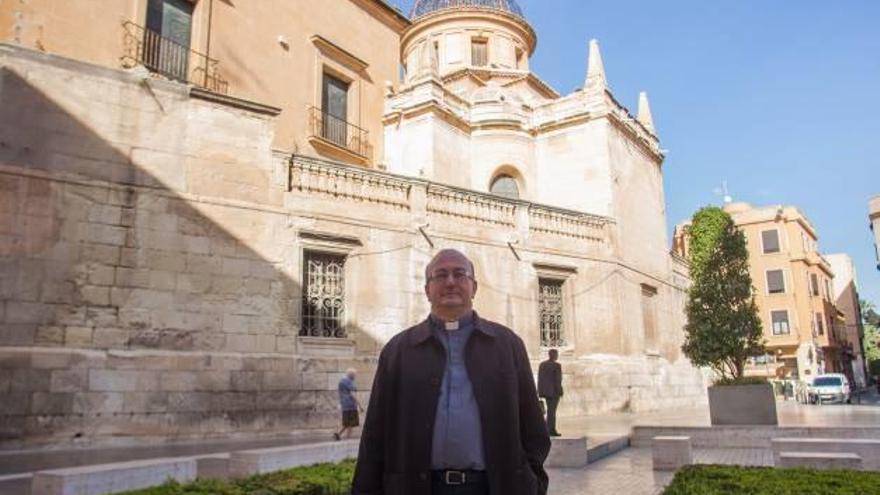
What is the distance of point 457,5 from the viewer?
104 ft

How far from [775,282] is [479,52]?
2877 cm

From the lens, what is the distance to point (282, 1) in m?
20.6

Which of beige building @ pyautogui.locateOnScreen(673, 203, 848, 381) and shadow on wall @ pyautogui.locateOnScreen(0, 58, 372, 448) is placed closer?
shadow on wall @ pyautogui.locateOnScreen(0, 58, 372, 448)

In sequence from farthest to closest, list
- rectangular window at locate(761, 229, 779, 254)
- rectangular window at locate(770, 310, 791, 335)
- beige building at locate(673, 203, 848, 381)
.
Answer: rectangular window at locate(761, 229, 779, 254)
rectangular window at locate(770, 310, 791, 335)
beige building at locate(673, 203, 848, 381)

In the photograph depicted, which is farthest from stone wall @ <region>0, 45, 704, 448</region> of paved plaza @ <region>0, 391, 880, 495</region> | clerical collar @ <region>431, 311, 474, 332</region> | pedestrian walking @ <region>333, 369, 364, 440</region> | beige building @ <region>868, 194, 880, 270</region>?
beige building @ <region>868, 194, 880, 270</region>

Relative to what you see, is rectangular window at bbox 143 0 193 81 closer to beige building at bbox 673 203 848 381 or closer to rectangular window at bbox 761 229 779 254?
beige building at bbox 673 203 848 381

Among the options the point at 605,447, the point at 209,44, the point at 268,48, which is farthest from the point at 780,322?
the point at 209,44

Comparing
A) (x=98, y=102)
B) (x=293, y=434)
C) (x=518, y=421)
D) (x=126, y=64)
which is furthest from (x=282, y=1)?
(x=518, y=421)

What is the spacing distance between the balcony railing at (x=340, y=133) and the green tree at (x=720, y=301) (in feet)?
38.0

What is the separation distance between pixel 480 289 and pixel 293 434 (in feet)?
19.8

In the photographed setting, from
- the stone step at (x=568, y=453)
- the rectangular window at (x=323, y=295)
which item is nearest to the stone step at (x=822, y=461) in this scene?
the stone step at (x=568, y=453)

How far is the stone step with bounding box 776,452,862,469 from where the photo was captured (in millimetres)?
7523

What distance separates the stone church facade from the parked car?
10134 millimetres

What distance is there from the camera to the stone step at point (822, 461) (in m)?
7.52
